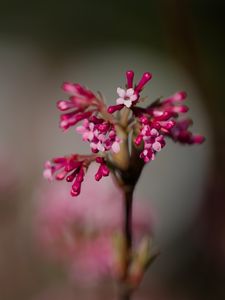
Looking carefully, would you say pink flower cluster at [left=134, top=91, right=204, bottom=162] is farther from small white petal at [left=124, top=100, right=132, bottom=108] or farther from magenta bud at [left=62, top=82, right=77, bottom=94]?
magenta bud at [left=62, top=82, right=77, bottom=94]

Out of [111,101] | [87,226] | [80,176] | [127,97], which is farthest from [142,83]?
[111,101]

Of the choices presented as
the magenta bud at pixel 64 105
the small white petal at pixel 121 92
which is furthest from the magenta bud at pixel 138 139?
the magenta bud at pixel 64 105

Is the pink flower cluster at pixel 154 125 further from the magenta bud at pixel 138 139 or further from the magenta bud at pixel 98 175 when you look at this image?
the magenta bud at pixel 98 175

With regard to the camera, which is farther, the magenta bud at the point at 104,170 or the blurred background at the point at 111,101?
the blurred background at the point at 111,101

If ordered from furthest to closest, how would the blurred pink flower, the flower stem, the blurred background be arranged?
the blurred background
the blurred pink flower
the flower stem

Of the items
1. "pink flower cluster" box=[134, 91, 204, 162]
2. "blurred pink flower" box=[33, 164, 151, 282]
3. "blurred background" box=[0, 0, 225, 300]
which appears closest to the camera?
"pink flower cluster" box=[134, 91, 204, 162]

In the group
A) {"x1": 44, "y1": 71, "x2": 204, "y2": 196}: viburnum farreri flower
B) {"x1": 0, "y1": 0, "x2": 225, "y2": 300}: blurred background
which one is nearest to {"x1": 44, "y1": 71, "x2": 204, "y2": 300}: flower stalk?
{"x1": 44, "y1": 71, "x2": 204, "y2": 196}: viburnum farreri flower
